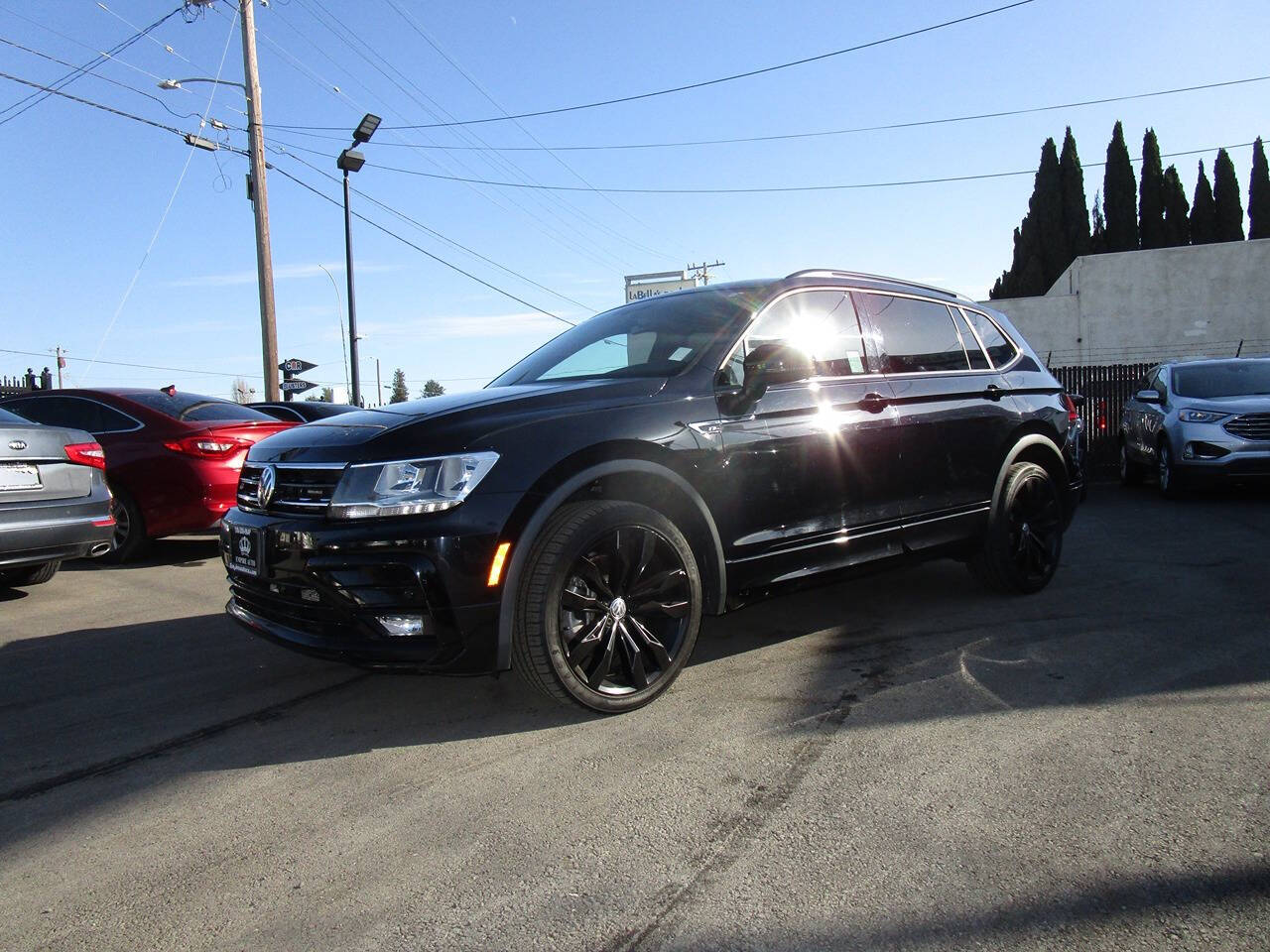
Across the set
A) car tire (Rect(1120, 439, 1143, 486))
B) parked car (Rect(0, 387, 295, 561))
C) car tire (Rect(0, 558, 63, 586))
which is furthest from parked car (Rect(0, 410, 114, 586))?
car tire (Rect(1120, 439, 1143, 486))

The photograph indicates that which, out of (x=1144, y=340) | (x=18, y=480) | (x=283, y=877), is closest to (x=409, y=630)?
(x=283, y=877)

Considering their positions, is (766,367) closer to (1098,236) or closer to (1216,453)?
(1216,453)

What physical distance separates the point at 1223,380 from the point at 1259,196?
→ 5056cm

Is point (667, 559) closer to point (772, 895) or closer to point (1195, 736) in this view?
point (772, 895)

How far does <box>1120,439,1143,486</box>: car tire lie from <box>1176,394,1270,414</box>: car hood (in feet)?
5.65

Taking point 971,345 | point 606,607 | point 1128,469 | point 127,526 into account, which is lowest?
point 1128,469

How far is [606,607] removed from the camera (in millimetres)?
3381

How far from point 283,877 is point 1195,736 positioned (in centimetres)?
296

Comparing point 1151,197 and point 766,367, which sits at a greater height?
point 1151,197

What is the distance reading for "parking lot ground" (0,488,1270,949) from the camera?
2.13m

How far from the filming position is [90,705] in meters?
3.82

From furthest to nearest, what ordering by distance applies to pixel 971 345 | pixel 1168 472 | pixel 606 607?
pixel 1168 472
pixel 971 345
pixel 606 607

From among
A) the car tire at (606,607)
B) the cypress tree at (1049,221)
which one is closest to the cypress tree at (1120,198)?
the cypress tree at (1049,221)

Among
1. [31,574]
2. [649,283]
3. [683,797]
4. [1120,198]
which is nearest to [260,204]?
[31,574]
